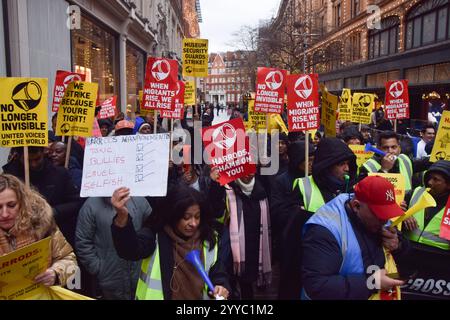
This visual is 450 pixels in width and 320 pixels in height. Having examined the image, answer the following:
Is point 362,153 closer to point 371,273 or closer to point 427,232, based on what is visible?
point 427,232

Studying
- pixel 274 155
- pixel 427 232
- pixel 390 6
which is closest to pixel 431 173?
pixel 427 232

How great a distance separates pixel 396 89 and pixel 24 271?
866 cm

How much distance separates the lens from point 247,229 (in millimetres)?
4297

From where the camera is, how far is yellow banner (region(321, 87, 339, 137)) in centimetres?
715

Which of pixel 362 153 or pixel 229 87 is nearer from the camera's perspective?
pixel 362 153

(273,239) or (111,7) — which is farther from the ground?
(111,7)

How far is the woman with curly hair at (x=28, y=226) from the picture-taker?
263cm

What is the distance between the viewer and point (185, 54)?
984 cm

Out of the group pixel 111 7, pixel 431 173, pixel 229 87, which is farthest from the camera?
pixel 229 87

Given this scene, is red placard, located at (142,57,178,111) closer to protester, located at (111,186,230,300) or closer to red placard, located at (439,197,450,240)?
protester, located at (111,186,230,300)

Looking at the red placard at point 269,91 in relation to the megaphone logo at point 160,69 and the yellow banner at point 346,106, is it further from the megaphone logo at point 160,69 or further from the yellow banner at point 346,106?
the yellow banner at point 346,106

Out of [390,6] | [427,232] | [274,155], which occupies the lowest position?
[427,232]

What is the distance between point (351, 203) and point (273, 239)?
2053 mm

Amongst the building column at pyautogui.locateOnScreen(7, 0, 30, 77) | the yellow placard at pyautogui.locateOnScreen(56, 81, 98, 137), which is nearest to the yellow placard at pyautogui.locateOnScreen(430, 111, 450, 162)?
the yellow placard at pyautogui.locateOnScreen(56, 81, 98, 137)
